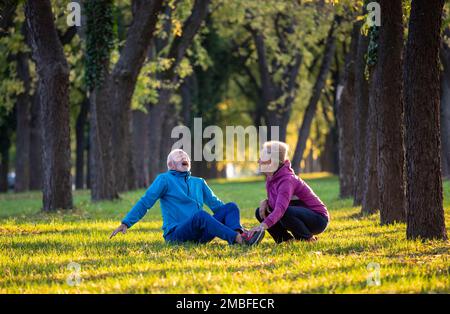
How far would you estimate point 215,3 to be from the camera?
114 feet

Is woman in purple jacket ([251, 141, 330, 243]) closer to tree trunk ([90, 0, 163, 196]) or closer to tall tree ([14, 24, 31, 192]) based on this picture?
tree trunk ([90, 0, 163, 196])

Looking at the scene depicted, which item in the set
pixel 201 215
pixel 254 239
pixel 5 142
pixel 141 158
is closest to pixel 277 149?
pixel 254 239

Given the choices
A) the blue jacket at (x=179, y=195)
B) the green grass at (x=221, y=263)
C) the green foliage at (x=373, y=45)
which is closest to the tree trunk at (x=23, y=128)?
the green grass at (x=221, y=263)

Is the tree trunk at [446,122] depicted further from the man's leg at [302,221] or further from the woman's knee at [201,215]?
the woman's knee at [201,215]

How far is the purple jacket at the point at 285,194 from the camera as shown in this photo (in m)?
10.1

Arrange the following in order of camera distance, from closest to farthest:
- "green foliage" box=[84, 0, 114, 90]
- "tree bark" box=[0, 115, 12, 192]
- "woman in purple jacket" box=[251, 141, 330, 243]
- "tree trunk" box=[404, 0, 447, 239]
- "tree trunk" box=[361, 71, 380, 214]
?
"tree trunk" box=[404, 0, 447, 239]
"woman in purple jacket" box=[251, 141, 330, 243]
"tree trunk" box=[361, 71, 380, 214]
"green foliage" box=[84, 0, 114, 90]
"tree bark" box=[0, 115, 12, 192]

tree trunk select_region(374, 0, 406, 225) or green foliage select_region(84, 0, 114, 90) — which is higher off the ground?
green foliage select_region(84, 0, 114, 90)

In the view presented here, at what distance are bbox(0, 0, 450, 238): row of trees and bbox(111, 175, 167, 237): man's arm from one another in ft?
10.5

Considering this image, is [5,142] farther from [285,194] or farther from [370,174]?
[285,194]

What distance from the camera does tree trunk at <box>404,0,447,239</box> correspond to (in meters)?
10.0


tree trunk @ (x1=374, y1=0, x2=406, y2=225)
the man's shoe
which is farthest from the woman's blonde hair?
tree trunk @ (x1=374, y1=0, x2=406, y2=225)

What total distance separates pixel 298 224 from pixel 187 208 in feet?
4.92

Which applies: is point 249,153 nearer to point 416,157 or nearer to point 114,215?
point 114,215

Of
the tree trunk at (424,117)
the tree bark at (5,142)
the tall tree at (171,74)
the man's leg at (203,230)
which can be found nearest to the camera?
the tree trunk at (424,117)
